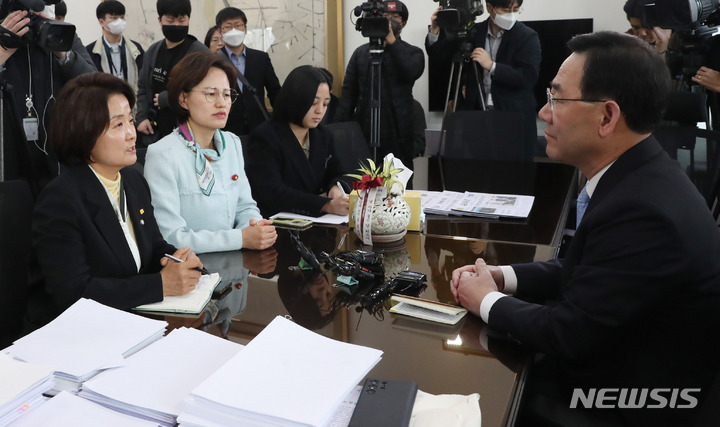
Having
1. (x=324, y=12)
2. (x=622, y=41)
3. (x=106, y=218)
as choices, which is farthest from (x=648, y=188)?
(x=324, y=12)

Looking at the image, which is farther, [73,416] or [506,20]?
[506,20]

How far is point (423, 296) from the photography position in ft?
4.72

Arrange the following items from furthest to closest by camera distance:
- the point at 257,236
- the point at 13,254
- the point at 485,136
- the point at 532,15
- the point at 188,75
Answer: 1. the point at 532,15
2. the point at 485,136
3. the point at 188,75
4. the point at 257,236
5. the point at 13,254

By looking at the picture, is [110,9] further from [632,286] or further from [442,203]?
[632,286]

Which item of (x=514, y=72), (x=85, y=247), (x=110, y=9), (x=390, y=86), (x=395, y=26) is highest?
(x=110, y=9)

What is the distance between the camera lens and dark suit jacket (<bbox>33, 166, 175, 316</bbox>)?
1.35 m

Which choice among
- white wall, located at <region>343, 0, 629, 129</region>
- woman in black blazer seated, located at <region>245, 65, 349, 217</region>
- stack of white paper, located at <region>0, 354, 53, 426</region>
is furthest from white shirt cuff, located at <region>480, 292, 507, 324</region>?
white wall, located at <region>343, 0, 629, 129</region>

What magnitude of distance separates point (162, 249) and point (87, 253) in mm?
254

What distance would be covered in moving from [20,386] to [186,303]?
18.6 inches

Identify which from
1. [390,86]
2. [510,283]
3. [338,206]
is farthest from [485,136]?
[510,283]

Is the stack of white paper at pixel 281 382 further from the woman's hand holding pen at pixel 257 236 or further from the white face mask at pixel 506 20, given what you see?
the white face mask at pixel 506 20

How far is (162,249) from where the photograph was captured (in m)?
1.69

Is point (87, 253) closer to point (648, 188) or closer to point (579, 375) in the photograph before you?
point (579, 375)

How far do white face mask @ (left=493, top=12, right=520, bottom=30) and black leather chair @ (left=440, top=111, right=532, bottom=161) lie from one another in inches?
27.1
